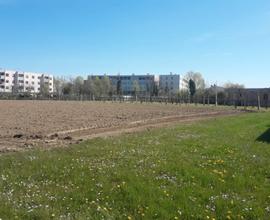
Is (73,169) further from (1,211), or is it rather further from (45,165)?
(1,211)

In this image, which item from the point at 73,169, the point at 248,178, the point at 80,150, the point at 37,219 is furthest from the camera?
the point at 80,150

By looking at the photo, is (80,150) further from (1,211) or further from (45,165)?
(1,211)

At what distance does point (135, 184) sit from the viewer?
9.83 m

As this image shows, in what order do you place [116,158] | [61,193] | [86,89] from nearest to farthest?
[61,193], [116,158], [86,89]

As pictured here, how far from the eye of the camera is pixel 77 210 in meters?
8.14

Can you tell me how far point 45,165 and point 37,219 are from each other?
4.50 metres

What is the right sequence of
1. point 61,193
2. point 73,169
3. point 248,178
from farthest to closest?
point 73,169, point 248,178, point 61,193

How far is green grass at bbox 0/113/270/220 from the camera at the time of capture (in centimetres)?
811

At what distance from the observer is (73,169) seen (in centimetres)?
1155

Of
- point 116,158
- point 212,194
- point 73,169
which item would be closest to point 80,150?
point 116,158

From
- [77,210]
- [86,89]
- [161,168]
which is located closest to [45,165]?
[161,168]

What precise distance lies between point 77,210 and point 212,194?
3.10 metres

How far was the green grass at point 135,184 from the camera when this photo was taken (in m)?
8.11

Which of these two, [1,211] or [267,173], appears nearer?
[1,211]
